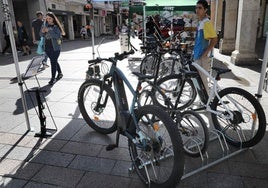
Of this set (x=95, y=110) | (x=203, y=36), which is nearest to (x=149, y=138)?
Answer: (x=95, y=110)

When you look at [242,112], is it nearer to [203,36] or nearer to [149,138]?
[149,138]

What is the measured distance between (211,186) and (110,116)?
2.07m

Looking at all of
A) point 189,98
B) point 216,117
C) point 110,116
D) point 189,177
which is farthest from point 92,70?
point 189,177

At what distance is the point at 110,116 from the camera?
13.8 feet

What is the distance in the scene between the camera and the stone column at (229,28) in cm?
1088

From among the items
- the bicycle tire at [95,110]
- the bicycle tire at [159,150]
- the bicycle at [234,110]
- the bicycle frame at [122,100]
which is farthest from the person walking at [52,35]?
the bicycle tire at [159,150]

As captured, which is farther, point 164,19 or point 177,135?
point 164,19

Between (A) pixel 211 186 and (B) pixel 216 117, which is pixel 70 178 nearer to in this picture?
(A) pixel 211 186

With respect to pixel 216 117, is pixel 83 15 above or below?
above

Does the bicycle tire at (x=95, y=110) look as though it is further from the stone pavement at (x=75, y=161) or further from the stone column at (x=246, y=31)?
the stone column at (x=246, y=31)

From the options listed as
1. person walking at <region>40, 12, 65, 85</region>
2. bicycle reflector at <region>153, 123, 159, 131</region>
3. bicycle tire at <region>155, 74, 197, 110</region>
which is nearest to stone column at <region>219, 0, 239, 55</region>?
person walking at <region>40, 12, 65, 85</region>

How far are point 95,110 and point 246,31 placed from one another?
689 cm

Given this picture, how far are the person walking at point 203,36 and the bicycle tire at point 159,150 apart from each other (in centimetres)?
183

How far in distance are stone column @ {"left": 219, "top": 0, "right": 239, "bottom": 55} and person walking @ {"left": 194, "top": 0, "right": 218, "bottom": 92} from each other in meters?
7.66
